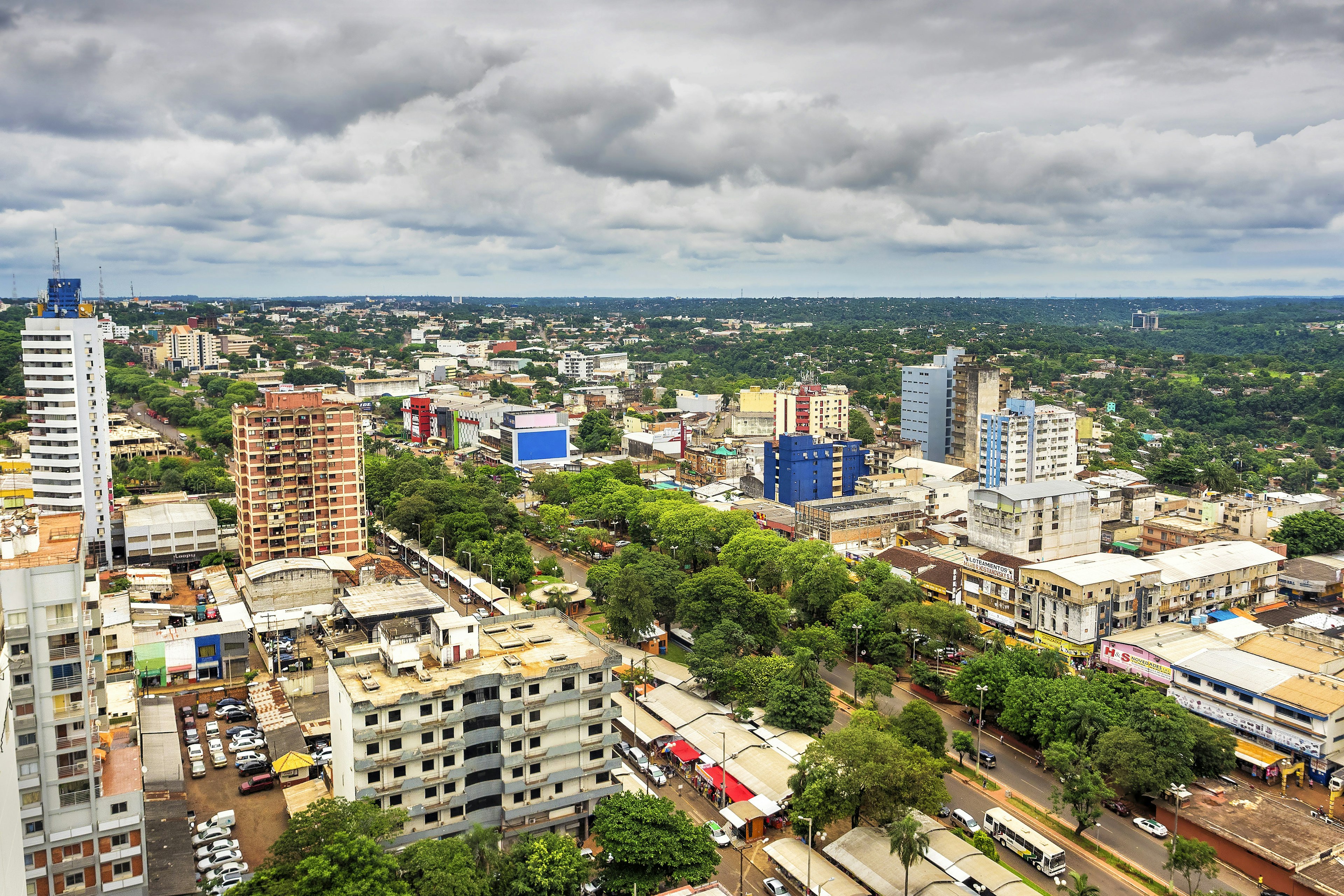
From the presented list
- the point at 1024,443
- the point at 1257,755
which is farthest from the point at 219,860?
the point at 1024,443

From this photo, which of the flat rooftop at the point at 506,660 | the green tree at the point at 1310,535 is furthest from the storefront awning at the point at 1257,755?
the green tree at the point at 1310,535

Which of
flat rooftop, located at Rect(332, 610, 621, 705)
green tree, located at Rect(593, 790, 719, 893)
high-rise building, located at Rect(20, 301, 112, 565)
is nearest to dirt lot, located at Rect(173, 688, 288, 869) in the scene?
flat rooftop, located at Rect(332, 610, 621, 705)

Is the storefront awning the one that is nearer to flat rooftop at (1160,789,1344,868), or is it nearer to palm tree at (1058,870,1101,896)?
flat rooftop at (1160,789,1344,868)

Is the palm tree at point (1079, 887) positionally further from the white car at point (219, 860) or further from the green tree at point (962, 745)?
the white car at point (219, 860)

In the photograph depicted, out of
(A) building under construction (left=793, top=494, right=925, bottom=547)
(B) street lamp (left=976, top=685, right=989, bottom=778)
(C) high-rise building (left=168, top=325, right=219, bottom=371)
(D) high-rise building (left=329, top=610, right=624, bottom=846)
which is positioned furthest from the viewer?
(C) high-rise building (left=168, top=325, right=219, bottom=371)

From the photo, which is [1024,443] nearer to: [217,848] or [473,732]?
[473,732]

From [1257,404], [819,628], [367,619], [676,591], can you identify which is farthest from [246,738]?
[1257,404]
